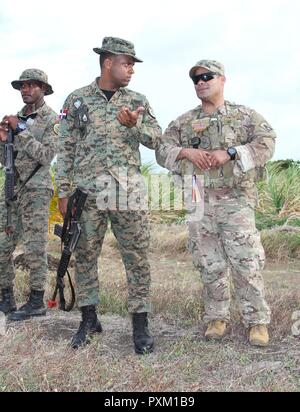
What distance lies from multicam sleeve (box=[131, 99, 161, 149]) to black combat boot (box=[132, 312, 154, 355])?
1.21m

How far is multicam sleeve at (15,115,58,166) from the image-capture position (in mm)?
5504

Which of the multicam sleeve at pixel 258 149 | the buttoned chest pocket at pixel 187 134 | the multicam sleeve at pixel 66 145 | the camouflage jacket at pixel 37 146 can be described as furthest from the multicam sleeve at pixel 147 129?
the camouflage jacket at pixel 37 146

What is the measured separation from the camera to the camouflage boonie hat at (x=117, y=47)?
433cm

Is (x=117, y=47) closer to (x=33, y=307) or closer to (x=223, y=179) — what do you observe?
(x=223, y=179)

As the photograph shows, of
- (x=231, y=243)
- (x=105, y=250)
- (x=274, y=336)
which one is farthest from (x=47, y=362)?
(x=105, y=250)

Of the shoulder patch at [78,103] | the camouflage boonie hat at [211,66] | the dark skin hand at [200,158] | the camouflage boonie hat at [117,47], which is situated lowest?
the dark skin hand at [200,158]

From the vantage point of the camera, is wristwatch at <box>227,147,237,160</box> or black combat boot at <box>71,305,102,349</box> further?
black combat boot at <box>71,305,102,349</box>

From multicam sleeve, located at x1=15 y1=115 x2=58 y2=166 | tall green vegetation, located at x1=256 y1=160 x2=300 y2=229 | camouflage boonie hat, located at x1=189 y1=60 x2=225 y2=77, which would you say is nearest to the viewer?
camouflage boonie hat, located at x1=189 y1=60 x2=225 y2=77

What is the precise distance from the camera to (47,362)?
13.0 feet

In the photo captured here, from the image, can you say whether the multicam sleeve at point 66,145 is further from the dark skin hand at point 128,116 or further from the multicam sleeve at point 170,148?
the multicam sleeve at point 170,148

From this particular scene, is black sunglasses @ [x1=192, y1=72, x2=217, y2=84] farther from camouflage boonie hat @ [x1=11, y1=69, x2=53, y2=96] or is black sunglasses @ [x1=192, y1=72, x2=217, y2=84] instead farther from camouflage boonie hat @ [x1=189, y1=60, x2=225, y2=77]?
camouflage boonie hat @ [x1=11, y1=69, x2=53, y2=96]

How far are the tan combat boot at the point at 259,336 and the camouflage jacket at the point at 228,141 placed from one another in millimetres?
1038

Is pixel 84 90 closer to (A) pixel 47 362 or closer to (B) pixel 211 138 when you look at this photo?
(B) pixel 211 138

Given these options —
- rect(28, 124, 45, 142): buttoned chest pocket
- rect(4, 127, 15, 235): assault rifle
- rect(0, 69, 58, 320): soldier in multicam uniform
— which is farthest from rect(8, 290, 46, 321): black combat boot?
rect(28, 124, 45, 142): buttoned chest pocket
